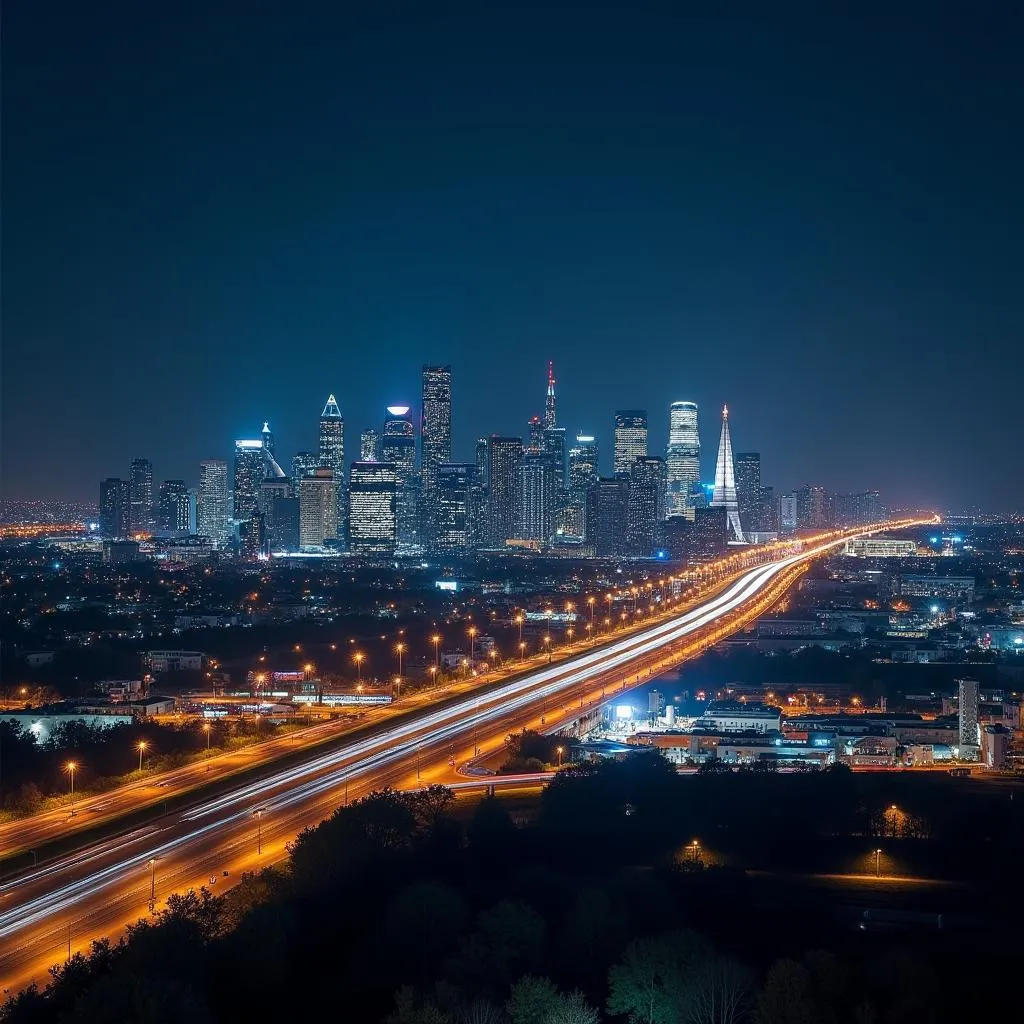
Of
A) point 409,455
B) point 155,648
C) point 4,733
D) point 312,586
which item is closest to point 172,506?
point 409,455

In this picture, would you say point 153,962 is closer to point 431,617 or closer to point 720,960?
point 720,960

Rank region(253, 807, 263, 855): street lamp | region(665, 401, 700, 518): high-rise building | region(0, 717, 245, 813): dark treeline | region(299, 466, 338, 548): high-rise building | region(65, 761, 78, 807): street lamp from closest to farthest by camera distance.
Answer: region(253, 807, 263, 855): street lamp
region(65, 761, 78, 807): street lamp
region(0, 717, 245, 813): dark treeline
region(299, 466, 338, 548): high-rise building
region(665, 401, 700, 518): high-rise building

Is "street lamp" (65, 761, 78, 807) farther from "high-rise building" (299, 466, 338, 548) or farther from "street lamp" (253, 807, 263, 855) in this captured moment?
"high-rise building" (299, 466, 338, 548)

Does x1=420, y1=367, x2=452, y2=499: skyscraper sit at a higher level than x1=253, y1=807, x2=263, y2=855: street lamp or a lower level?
higher

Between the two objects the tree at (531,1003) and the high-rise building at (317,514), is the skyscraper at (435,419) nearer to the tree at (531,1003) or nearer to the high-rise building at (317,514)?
the high-rise building at (317,514)

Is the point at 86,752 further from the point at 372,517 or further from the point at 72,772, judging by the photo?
the point at 372,517

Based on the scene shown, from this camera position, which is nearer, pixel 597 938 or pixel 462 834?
pixel 597 938

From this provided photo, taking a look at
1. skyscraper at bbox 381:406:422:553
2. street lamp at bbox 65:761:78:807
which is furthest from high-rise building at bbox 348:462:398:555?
street lamp at bbox 65:761:78:807
